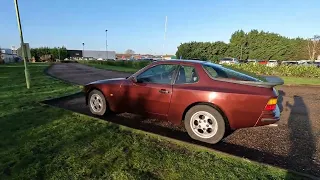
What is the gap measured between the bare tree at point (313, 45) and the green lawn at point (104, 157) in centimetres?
5311

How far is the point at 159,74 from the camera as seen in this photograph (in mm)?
4531

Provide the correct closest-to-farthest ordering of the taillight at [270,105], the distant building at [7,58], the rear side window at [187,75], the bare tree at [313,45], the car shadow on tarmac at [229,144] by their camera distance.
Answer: the car shadow on tarmac at [229,144] < the taillight at [270,105] < the rear side window at [187,75] < the bare tree at [313,45] < the distant building at [7,58]

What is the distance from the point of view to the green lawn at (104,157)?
2.68m

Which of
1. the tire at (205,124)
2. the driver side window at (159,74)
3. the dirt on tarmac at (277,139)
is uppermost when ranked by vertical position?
the driver side window at (159,74)

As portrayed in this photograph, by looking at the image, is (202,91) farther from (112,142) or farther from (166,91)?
(112,142)

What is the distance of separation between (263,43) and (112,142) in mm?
58028

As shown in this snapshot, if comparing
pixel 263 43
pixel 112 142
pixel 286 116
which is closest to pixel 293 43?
pixel 263 43

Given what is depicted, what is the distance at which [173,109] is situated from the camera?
4188mm

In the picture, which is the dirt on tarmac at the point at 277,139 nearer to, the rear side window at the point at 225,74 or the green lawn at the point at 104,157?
the green lawn at the point at 104,157

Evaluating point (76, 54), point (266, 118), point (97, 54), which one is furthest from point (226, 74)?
point (97, 54)

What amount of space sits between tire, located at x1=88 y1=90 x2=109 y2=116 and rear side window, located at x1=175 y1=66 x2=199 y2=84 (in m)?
2.08

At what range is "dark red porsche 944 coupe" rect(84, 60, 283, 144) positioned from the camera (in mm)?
3572

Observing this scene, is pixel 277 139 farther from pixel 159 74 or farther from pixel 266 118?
pixel 159 74

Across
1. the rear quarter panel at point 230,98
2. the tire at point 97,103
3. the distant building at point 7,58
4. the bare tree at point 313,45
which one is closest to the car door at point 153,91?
the rear quarter panel at point 230,98
